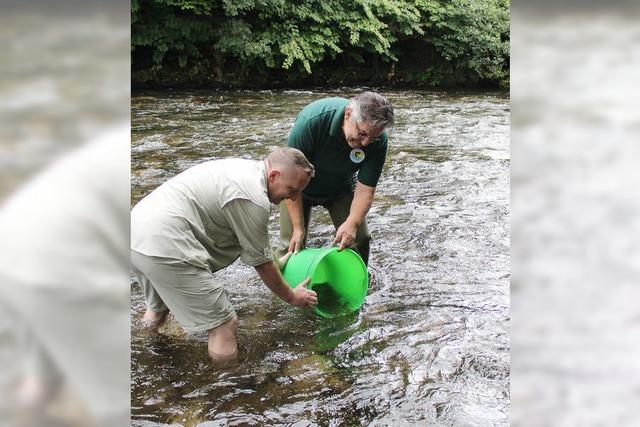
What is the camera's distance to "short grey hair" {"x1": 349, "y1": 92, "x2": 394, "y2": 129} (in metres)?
3.35

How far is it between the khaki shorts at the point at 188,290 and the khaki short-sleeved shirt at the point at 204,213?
1.7 inches

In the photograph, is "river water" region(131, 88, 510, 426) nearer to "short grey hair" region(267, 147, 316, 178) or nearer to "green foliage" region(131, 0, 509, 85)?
"short grey hair" region(267, 147, 316, 178)

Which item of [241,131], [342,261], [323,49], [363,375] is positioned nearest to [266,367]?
[363,375]

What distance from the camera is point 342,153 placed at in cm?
374

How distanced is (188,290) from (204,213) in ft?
1.23

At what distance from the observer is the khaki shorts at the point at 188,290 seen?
297 cm

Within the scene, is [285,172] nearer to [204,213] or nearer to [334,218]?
[204,213]
